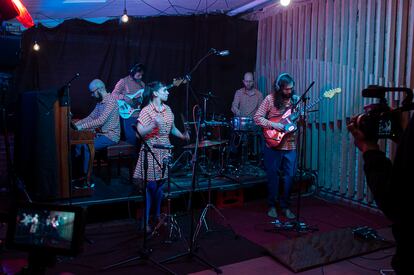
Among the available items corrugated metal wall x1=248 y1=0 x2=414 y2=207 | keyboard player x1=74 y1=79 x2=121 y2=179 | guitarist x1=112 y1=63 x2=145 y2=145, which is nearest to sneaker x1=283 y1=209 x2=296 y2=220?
corrugated metal wall x1=248 y1=0 x2=414 y2=207

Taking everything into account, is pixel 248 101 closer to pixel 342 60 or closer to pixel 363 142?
pixel 342 60

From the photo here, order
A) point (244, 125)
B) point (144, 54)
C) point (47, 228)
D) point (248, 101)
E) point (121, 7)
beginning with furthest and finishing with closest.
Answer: point (144, 54) < point (248, 101) < point (244, 125) < point (121, 7) < point (47, 228)

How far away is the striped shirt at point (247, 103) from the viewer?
7.92 metres

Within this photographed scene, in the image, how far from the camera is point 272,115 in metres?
5.49

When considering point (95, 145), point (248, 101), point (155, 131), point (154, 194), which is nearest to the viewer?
point (155, 131)

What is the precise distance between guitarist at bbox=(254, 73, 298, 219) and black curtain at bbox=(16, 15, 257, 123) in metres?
2.77

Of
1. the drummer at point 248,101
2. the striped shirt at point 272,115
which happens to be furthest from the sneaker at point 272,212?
the drummer at point 248,101

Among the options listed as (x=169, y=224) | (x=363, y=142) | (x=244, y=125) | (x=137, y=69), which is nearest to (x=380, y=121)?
(x=363, y=142)

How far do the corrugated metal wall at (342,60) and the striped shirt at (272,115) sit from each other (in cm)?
140

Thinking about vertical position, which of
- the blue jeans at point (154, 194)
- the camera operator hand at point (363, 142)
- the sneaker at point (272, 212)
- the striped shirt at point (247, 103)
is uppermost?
the striped shirt at point (247, 103)

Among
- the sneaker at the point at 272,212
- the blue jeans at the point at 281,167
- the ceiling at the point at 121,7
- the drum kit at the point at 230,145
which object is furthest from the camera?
the drum kit at the point at 230,145

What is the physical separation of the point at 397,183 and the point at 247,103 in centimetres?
663

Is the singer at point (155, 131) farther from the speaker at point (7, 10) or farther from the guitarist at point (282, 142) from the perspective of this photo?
the speaker at point (7, 10)

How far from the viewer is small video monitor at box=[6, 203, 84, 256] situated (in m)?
1.81
